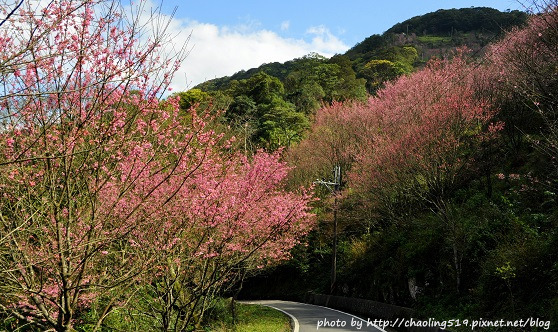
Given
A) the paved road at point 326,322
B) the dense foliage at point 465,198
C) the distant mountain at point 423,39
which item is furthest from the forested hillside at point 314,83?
the paved road at point 326,322

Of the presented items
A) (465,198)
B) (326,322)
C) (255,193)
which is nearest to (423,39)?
(465,198)

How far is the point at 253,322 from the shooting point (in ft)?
53.7

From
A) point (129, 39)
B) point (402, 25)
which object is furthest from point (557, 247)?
Result: point (402, 25)

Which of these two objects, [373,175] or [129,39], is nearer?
[129,39]

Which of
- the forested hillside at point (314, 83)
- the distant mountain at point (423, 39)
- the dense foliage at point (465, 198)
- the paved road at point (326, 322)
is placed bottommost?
the paved road at point (326, 322)

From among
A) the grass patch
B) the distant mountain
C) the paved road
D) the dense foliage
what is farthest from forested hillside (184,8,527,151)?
the paved road

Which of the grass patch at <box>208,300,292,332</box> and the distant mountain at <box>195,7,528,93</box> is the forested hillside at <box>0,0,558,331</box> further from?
the distant mountain at <box>195,7,528,93</box>

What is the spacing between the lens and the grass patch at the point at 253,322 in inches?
576

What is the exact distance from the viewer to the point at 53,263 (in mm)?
4043

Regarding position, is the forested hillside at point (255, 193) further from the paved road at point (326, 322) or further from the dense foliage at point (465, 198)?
the paved road at point (326, 322)

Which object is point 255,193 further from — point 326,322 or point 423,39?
point 423,39

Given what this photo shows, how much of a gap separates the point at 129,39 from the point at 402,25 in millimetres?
117592

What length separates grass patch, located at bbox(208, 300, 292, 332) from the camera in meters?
14.6

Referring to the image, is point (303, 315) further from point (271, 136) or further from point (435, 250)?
point (271, 136)
